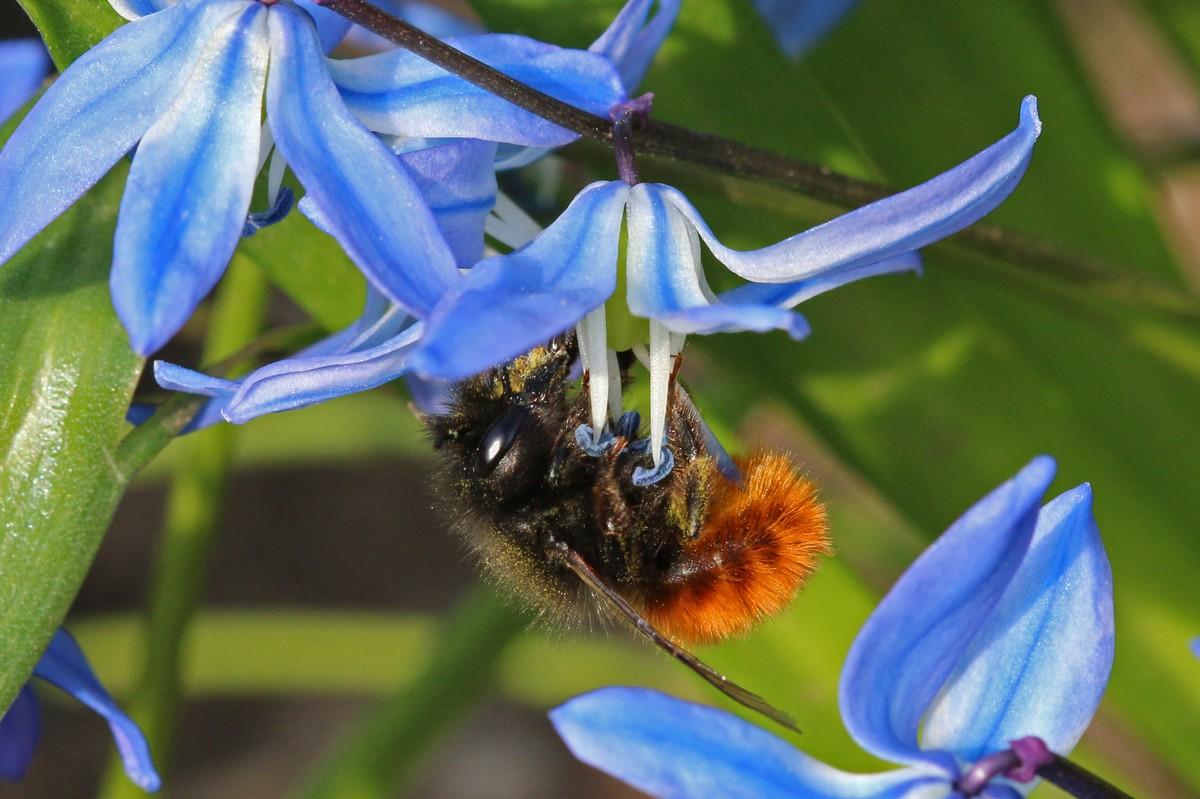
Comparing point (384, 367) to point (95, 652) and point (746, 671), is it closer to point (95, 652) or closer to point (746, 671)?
point (746, 671)

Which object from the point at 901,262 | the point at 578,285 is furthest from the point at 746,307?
the point at 901,262

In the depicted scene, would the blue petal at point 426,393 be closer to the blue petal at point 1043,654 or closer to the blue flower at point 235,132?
the blue flower at point 235,132

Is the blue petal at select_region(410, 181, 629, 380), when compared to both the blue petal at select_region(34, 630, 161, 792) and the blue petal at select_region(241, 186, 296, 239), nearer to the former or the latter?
the blue petal at select_region(241, 186, 296, 239)

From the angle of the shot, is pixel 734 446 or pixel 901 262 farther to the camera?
pixel 734 446

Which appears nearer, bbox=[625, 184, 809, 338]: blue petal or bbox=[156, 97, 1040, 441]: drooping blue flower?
bbox=[156, 97, 1040, 441]: drooping blue flower

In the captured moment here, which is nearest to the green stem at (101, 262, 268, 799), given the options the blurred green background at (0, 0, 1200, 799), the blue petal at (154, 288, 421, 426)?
the blurred green background at (0, 0, 1200, 799)

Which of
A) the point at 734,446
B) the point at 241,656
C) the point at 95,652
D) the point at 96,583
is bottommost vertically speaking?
the point at 96,583
